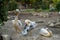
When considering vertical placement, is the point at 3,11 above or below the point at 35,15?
above

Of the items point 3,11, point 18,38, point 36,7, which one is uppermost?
point 3,11

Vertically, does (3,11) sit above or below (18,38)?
above

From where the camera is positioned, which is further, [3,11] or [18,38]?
[18,38]

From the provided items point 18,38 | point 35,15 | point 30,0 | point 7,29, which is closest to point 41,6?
point 30,0

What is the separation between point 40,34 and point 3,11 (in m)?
1.58

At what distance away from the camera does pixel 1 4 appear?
6480 mm

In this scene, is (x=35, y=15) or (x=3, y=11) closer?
(x=3, y=11)

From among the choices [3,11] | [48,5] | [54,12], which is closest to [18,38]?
[3,11]

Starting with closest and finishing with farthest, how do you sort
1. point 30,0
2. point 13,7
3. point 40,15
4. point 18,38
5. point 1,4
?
1. point 1,4
2. point 18,38
3. point 40,15
4. point 13,7
5. point 30,0

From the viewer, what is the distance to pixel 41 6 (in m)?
14.0

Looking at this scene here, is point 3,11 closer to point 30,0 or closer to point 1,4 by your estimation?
point 1,4

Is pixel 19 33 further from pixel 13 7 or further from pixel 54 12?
pixel 13 7

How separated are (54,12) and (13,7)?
274 centimetres

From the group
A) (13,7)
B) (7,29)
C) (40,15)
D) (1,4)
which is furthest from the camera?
(13,7)
